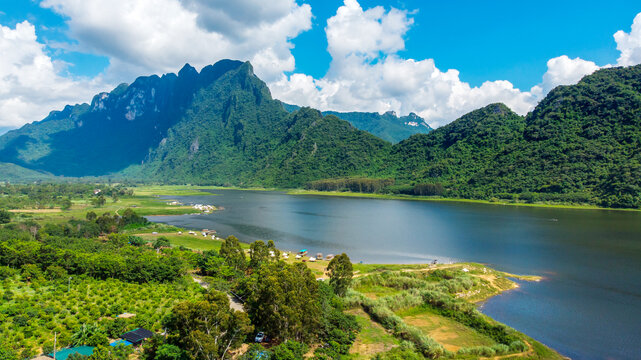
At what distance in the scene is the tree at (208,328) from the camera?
72.3 ft

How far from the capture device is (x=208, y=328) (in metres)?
22.7

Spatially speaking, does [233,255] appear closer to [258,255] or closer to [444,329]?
[258,255]

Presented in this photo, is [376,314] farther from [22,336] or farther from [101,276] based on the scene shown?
[101,276]

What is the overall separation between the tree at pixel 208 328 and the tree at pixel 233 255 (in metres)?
21.7

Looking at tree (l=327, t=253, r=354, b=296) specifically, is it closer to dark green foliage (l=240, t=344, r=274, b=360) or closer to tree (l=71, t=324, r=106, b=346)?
dark green foliage (l=240, t=344, r=274, b=360)

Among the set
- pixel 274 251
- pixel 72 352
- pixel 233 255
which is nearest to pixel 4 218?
pixel 233 255

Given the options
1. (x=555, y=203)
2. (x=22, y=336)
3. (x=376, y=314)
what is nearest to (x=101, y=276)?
(x=22, y=336)

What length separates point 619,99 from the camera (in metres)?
154

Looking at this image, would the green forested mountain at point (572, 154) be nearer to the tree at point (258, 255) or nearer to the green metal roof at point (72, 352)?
the tree at point (258, 255)

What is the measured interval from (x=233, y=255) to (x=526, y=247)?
58.2 metres

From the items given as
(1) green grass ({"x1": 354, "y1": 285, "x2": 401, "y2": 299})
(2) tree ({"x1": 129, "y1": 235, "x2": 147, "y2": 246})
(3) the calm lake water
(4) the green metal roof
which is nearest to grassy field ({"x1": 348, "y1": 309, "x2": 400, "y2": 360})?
(1) green grass ({"x1": 354, "y1": 285, "x2": 401, "y2": 299})

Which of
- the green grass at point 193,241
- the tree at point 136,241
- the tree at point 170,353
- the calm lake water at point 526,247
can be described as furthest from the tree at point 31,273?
the calm lake water at point 526,247

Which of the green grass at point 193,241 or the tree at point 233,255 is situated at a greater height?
the tree at point 233,255

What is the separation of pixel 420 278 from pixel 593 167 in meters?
133
